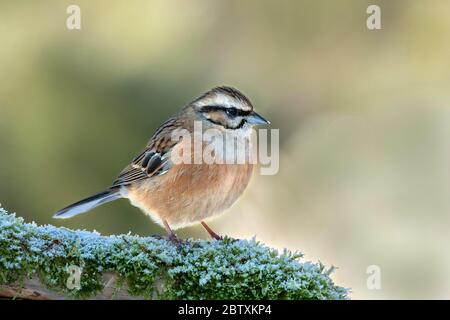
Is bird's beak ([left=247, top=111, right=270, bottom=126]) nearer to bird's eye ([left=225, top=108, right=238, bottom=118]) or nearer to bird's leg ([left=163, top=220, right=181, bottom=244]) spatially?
bird's eye ([left=225, top=108, right=238, bottom=118])

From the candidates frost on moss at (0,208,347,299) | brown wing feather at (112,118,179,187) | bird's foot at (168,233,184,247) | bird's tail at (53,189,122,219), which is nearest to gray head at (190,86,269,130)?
brown wing feather at (112,118,179,187)

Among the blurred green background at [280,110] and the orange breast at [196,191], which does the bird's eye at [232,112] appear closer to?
the orange breast at [196,191]

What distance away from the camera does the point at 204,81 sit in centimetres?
911

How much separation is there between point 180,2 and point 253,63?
4.89ft

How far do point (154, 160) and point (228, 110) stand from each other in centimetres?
78

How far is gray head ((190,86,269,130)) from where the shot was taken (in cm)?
562

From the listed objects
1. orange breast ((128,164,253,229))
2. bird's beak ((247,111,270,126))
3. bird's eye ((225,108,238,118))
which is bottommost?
orange breast ((128,164,253,229))

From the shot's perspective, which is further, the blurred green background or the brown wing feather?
the blurred green background

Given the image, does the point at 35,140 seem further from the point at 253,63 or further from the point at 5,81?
the point at 253,63

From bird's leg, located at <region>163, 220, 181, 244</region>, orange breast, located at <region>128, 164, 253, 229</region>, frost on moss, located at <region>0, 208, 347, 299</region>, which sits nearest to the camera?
frost on moss, located at <region>0, 208, 347, 299</region>

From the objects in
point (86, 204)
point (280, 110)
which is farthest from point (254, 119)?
point (280, 110)

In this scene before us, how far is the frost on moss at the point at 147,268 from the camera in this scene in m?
4.02

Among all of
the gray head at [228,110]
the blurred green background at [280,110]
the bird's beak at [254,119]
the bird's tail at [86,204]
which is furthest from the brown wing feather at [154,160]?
the blurred green background at [280,110]
